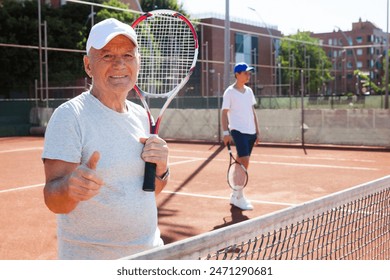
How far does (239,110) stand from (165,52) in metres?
3.36

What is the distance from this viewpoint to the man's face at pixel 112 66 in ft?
7.45

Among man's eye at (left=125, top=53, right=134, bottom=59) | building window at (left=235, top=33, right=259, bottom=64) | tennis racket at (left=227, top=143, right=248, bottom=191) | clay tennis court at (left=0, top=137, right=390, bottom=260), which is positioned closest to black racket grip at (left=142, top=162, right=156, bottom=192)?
man's eye at (left=125, top=53, right=134, bottom=59)

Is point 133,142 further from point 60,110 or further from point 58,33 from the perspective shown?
point 58,33

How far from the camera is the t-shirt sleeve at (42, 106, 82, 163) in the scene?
6.74 ft

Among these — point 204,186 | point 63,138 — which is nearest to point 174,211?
point 204,186

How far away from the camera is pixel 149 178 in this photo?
227 centimetres

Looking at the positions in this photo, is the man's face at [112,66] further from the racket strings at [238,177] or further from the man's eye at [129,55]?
the racket strings at [238,177]

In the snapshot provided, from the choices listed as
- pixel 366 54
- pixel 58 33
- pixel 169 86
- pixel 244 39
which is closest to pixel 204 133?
pixel 169 86

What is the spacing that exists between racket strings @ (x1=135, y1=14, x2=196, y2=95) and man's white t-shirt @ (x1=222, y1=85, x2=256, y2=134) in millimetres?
3225

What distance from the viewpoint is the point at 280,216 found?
258 centimetres

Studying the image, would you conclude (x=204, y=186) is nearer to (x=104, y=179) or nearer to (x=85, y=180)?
(x=104, y=179)

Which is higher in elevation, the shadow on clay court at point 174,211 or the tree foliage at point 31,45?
the tree foliage at point 31,45

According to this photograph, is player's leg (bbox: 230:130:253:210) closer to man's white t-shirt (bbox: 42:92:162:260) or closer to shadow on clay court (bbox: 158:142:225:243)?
shadow on clay court (bbox: 158:142:225:243)

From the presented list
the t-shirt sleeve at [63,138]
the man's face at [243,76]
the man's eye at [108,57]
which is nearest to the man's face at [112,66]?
the man's eye at [108,57]
